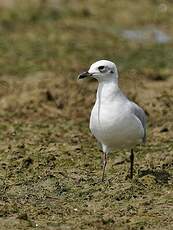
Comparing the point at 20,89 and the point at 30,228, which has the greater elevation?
the point at 20,89

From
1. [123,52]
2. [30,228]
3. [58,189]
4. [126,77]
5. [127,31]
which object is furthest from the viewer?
[127,31]

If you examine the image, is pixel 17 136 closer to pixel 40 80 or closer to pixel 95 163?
pixel 95 163

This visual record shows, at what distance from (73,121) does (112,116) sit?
4.10m

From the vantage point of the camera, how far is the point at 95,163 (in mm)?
10172

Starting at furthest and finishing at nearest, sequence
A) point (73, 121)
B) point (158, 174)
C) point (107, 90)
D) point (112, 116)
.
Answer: point (73, 121) < point (158, 174) < point (107, 90) < point (112, 116)

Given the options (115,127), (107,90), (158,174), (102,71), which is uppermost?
(102,71)

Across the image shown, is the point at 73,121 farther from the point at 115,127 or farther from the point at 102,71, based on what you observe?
the point at 115,127

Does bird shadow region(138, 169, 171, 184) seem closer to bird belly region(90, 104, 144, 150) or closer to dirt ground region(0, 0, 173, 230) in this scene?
dirt ground region(0, 0, 173, 230)

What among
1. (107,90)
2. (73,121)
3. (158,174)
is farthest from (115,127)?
(73,121)

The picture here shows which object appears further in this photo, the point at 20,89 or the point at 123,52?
the point at 123,52

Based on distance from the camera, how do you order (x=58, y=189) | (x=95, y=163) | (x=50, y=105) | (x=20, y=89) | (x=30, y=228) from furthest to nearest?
(x=20, y=89) → (x=50, y=105) → (x=95, y=163) → (x=58, y=189) → (x=30, y=228)

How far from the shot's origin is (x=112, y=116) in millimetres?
8547

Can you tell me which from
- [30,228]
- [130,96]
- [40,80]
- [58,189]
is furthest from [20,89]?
[30,228]

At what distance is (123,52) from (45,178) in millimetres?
9223
